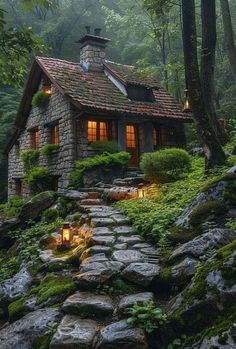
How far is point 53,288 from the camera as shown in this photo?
5461mm

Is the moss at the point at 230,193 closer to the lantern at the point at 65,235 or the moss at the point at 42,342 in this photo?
the lantern at the point at 65,235

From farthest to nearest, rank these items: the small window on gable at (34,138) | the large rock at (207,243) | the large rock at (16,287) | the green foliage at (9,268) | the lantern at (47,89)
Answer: the small window on gable at (34,138), the lantern at (47,89), the green foliage at (9,268), the large rock at (16,287), the large rock at (207,243)

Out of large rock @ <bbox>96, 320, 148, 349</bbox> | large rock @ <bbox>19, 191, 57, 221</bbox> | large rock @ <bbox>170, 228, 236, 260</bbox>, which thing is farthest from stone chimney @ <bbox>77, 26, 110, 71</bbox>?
large rock @ <bbox>96, 320, 148, 349</bbox>

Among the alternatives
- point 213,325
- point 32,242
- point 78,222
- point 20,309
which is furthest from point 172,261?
point 32,242

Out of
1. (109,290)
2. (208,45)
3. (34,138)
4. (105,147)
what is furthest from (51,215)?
(34,138)

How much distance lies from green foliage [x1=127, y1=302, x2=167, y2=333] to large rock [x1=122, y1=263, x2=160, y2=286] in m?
0.76

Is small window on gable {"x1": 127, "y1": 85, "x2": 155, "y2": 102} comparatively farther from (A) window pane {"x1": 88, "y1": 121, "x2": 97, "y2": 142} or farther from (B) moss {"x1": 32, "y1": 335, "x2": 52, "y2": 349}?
(B) moss {"x1": 32, "y1": 335, "x2": 52, "y2": 349}

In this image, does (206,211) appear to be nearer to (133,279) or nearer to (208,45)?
(133,279)

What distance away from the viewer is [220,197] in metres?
6.59

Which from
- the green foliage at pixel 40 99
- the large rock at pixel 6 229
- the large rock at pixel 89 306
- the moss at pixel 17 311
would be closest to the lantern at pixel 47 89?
the green foliage at pixel 40 99

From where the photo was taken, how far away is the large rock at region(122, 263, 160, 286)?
A: 506 cm

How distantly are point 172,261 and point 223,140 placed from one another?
10.0 meters

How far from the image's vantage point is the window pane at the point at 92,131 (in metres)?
15.7

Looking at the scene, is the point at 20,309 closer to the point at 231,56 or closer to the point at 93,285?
the point at 93,285
